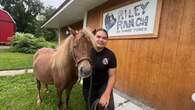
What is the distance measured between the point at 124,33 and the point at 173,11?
1.46 m

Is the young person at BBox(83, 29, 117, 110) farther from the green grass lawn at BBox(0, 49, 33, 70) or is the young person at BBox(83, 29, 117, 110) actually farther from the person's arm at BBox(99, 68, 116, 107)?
the green grass lawn at BBox(0, 49, 33, 70)

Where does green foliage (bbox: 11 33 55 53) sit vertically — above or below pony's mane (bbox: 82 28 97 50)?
below

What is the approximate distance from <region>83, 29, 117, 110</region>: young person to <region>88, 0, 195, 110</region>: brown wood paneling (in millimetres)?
964

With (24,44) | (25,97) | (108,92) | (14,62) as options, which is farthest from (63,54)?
(24,44)

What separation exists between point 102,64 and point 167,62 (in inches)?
44.8

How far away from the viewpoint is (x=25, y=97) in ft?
13.8

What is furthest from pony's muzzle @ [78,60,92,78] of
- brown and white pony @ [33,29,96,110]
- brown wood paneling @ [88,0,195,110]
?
brown wood paneling @ [88,0,195,110]

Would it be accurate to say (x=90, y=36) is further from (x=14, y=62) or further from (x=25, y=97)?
(x=14, y=62)

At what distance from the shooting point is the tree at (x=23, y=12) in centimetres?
3123

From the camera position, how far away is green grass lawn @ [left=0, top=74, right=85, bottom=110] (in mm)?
3626

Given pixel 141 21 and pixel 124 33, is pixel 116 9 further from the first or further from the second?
pixel 141 21

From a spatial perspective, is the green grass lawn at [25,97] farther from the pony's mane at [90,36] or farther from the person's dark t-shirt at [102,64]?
the pony's mane at [90,36]

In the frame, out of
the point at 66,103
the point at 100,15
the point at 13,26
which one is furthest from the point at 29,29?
the point at 66,103

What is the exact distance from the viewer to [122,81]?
14.1 feet
